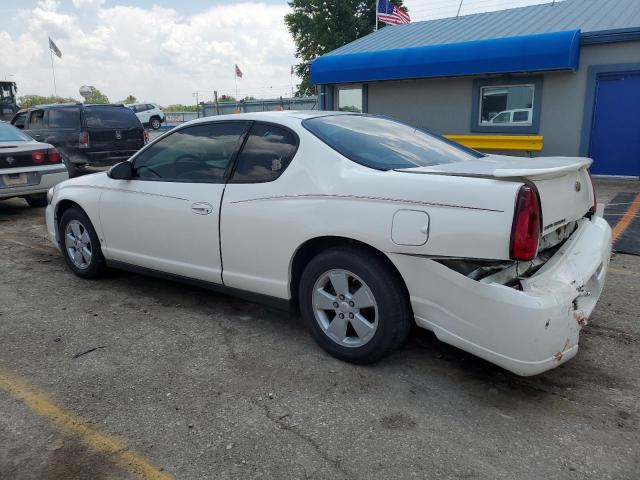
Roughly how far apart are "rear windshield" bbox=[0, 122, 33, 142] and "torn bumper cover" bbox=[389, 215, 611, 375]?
25.8 feet

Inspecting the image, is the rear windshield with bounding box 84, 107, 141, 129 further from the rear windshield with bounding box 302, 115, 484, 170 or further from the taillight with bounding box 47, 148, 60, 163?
the rear windshield with bounding box 302, 115, 484, 170

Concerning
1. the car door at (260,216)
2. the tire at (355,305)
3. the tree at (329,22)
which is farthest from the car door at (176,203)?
the tree at (329,22)

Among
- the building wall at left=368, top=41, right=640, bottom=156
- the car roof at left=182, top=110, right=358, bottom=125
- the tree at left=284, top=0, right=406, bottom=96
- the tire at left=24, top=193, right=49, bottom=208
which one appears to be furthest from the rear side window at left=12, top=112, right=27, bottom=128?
the tree at left=284, top=0, right=406, bottom=96

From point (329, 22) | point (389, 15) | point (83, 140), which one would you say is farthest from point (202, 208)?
point (329, 22)

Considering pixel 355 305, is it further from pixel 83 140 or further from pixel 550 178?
pixel 83 140

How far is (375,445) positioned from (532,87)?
10825mm

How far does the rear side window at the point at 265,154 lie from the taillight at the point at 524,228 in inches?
58.2

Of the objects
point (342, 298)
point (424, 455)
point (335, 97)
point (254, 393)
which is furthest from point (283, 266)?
point (335, 97)

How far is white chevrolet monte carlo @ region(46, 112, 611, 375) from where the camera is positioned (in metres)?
2.53

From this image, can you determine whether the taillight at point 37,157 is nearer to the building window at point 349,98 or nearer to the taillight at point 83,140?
the taillight at point 83,140

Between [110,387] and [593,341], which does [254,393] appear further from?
[593,341]

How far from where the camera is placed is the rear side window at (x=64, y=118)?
37.3 ft

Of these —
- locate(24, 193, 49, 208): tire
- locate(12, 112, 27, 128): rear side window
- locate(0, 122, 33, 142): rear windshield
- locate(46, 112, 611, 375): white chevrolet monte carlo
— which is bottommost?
locate(24, 193, 49, 208): tire

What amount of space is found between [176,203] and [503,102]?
32.8 ft
